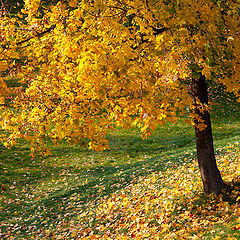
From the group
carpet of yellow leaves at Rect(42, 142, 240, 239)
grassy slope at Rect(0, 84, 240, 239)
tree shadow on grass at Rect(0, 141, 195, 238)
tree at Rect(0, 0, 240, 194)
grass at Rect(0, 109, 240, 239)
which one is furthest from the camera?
tree shadow on grass at Rect(0, 141, 195, 238)

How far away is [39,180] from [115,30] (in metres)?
11.6

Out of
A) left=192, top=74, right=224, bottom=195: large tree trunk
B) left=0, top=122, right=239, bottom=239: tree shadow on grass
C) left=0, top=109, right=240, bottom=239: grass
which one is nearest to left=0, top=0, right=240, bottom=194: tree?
left=192, top=74, right=224, bottom=195: large tree trunk

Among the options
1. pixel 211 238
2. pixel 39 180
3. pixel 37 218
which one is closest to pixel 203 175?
pixel 211 238

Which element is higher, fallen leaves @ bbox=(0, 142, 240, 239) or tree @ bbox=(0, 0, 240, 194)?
tree @ bbox=(0, 0, 240, 194)

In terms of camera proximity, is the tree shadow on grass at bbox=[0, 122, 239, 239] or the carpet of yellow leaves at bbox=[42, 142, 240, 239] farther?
the tree shadow on grass at bbox=[0, 122, 239, 239]

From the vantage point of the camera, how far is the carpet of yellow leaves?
19.7 ft

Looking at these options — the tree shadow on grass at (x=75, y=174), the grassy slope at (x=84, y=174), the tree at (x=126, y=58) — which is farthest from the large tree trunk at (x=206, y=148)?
the tree shadow on grass at (x=75, y=174)

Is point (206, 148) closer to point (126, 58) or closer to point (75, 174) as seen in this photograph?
point (126, 58)

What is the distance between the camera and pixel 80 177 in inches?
549

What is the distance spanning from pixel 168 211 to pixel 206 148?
1.94 meters

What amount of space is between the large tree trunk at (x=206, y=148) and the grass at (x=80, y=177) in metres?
0.49

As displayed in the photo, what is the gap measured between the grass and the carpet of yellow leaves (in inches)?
3.0

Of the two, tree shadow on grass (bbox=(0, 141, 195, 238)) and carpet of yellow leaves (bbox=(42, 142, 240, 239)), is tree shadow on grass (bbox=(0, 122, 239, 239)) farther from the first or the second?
carpet of yellow leaves (bbox=(42, 142, 240, 239))

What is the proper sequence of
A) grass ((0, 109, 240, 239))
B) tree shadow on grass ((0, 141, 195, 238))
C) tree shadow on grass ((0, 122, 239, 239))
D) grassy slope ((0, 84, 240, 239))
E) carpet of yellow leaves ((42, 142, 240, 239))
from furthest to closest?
tree shadow on grass ((0, 122, 239, 239)) < tree shadow on grass ((0, 141, 195, 238)) < grassy slope ((0, 84, 240, 239)) < grass ((0, 109, 240, 239)) < carpet of yellow leaves ((42, 142, 240, 239))
